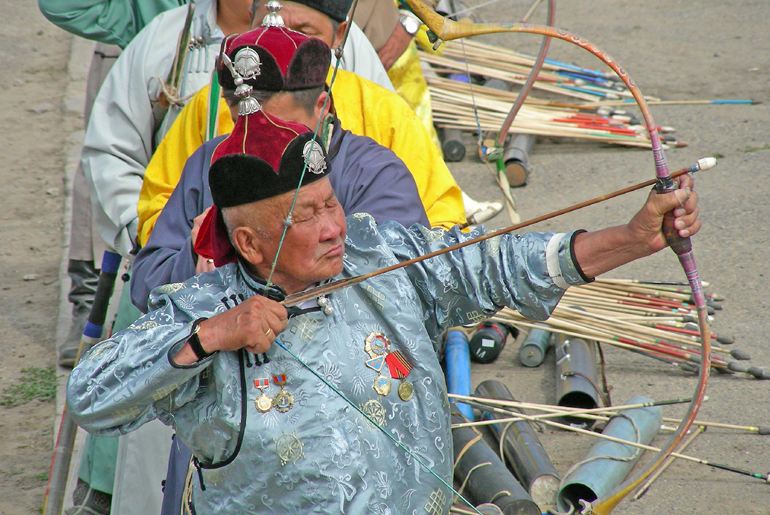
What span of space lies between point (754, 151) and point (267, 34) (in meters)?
4.17

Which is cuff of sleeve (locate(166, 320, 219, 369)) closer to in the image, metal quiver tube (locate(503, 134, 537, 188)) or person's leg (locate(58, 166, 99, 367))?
person's leg (locate(58, 166, 99, 367))

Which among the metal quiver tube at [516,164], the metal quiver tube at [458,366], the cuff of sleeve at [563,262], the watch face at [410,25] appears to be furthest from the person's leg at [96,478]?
the metal quiver tube at [516,164]

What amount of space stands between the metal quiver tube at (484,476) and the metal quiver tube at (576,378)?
0.42 metres

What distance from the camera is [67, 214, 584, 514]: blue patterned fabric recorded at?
59.1 inches

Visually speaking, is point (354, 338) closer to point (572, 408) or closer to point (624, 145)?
point (572, 408)

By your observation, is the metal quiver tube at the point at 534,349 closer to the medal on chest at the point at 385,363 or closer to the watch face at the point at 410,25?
→ the watch face at the point at 410,25

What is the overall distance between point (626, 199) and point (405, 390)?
3.53 metres

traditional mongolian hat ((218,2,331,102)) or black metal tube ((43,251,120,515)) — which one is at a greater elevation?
traditional mongolian hat ((218,2,331,102))

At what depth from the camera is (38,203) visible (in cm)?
536

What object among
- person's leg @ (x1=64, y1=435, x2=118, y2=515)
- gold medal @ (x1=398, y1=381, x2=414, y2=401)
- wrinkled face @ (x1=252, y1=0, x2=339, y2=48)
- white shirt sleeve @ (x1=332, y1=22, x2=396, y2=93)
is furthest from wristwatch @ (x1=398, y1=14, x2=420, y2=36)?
gold medal @ (x1=398, y1=381, x2=414, y2=401)

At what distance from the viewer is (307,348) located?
159cm

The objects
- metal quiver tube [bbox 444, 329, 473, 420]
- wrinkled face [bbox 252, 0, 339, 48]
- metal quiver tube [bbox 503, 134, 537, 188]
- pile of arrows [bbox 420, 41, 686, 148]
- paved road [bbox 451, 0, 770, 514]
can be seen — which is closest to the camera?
wrinkled face [bbox 252, 0, 339, 48]

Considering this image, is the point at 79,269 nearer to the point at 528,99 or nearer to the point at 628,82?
the point at 628,82

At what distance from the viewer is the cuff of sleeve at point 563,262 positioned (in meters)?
1.54
